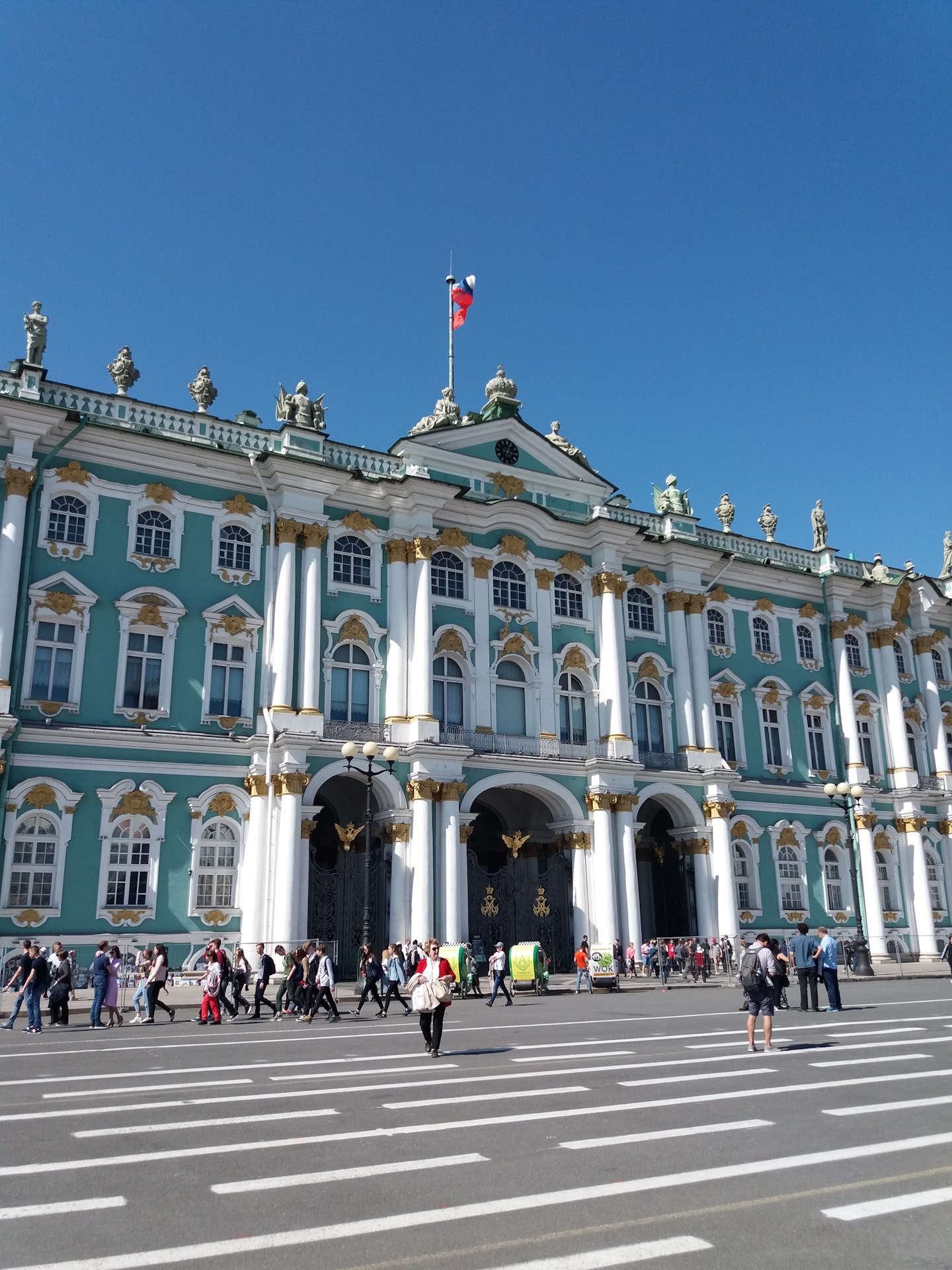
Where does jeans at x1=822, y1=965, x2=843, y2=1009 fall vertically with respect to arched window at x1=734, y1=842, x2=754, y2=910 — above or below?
below

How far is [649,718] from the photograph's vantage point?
140 ft

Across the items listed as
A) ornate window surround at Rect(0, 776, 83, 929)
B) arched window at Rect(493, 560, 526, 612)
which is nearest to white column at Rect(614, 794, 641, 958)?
arched window at Rect(493, 560, 526, 612)

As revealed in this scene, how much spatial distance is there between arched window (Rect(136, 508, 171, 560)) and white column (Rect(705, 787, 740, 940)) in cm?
2256

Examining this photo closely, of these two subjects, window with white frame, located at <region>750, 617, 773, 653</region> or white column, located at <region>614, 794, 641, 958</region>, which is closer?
white column, located at <region>614, 794, 641, 958</region>

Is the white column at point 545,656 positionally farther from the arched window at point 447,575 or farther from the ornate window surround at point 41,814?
the ornate window surround at point 41,814

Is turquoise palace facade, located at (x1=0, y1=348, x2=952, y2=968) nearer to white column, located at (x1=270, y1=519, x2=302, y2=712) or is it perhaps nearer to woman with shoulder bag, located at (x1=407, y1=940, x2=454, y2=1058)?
white column, located at (x1=270, y1=519, x2=302, y2=712)

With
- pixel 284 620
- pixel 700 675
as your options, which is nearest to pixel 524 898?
pixel 700 675

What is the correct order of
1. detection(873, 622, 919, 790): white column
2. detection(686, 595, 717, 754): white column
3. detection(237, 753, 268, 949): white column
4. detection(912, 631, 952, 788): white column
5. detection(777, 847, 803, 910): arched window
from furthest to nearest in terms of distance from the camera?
1. detection(912, 631, 952, 788): white column
2. detection(873, 622, 919, 790): white column
3. detection(777, 847, 803, 910): arched window
4. detection(686, 595, 717, 754): white column
5. detection(237, 753, 268, 949): white column

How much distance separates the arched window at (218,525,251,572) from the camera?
3541cm

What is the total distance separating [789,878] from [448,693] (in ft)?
58.0

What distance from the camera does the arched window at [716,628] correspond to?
45938 millimetres

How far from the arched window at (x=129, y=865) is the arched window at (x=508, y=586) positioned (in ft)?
50.2

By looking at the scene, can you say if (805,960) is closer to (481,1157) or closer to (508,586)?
(481,1157)

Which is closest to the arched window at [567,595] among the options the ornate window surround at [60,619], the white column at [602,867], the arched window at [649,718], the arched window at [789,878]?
the arched window at [649,718]
